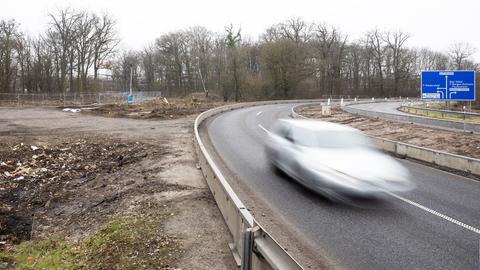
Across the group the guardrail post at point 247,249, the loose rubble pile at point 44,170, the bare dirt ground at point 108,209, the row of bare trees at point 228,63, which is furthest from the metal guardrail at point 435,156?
the row of bare trees at point 228,63

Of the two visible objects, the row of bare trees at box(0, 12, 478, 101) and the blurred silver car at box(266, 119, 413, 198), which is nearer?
the blurred silver car at box(266, 119, 413, 198)

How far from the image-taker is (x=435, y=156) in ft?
43.6

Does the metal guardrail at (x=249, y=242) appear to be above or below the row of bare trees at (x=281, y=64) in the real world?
below

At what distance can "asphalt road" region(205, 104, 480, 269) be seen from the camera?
588 centimetres

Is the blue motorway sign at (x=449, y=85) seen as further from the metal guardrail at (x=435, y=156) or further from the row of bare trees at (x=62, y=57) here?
the row of bare trees at (x=62, y=57)

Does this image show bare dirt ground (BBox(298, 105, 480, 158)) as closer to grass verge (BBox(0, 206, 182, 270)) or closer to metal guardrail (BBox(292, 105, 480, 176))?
metal guardrail (BBox(292, 105, 480, 176))

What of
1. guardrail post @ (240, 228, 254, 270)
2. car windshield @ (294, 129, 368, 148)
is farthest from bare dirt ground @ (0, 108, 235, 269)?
car windshield @ (294, 129, 368, 148)

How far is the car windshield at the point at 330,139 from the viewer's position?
31.3 ft

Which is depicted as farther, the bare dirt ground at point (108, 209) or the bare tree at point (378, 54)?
the bare tree at point (378, 54)

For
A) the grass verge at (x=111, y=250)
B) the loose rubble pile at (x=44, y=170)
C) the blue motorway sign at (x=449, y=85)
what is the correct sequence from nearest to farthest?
1. the grass verge at (x=111, y=250)
2. the loose rubble pile at (x=44, y=170)
3. the blue motorway sign at (x=449, y=85)

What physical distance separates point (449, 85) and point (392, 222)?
17.2 m

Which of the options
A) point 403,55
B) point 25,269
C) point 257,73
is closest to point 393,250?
point 25,269

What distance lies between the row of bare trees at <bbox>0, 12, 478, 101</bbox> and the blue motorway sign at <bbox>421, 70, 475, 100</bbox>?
159 feet

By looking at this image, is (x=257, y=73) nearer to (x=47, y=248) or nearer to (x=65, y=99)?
(x=65, y=99)
